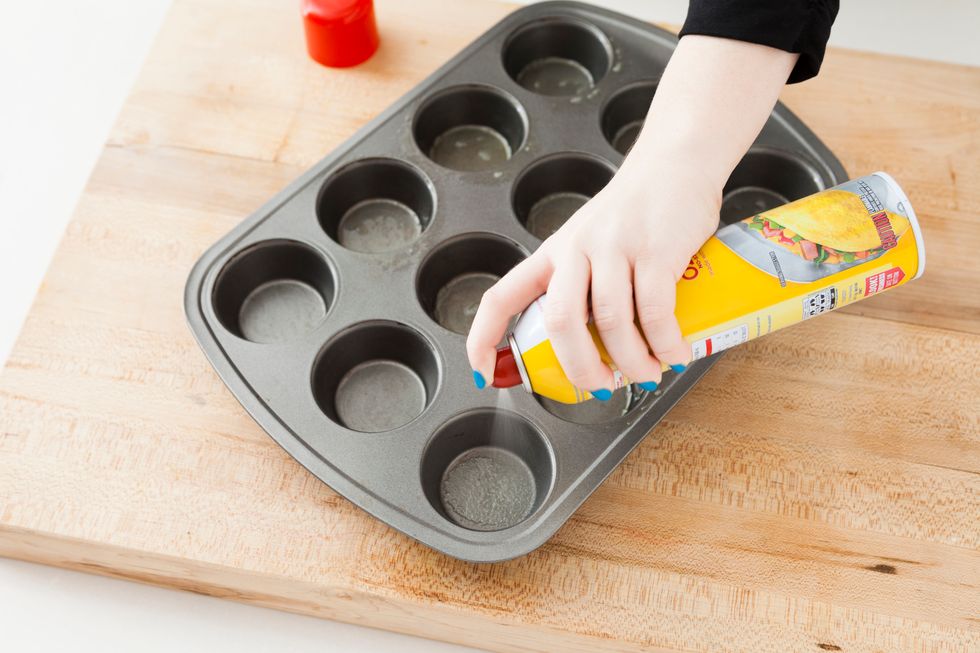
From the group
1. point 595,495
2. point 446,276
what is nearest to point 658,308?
point 595,495

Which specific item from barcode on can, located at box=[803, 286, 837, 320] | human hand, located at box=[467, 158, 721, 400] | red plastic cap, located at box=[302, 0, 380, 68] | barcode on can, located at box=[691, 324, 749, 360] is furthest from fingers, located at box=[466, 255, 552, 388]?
red plastic cap, located at box=[302, 0, 380, 68]

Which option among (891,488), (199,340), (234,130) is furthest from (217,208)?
(891,488)

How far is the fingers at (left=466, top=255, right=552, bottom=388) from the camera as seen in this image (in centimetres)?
89

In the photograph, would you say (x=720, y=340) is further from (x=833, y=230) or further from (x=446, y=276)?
(x=446, y=276)

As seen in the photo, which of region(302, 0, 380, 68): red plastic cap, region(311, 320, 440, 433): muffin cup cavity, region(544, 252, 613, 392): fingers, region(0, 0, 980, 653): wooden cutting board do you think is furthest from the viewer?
region(302, 0, 380, 68): red plastic cap

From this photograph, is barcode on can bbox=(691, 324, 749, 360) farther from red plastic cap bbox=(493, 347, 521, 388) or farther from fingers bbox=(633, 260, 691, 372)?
red plastic cap bbox=(493, 347, 521, 388)

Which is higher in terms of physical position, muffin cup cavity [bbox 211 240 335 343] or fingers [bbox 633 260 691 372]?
fingers [bbox 633 260 691 372]

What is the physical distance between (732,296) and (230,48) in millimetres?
913

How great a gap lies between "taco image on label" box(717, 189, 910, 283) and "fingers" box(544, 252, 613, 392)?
167mm

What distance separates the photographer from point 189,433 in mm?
1103

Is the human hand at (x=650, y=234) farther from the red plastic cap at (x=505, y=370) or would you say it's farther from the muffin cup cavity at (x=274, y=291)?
the muffin cup cavity at (x=274, y=291)

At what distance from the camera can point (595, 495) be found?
1070mm

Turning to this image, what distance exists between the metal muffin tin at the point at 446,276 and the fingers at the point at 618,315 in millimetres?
196

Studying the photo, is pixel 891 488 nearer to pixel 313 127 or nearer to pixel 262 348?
pixel 262 348
